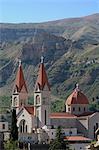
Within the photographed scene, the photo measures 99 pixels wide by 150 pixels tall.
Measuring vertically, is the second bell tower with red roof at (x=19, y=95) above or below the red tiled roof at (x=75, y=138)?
above

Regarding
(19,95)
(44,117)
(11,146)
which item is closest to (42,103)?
(44,117)

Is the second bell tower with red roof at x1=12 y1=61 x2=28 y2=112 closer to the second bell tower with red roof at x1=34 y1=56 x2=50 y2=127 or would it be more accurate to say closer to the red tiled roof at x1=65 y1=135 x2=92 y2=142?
the second bell tower with red roof at x1=34 y1=56 x2=50 y2=127

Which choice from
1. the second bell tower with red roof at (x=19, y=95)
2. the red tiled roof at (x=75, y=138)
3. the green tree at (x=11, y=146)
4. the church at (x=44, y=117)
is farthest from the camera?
the second bell tower with red roof at (x=19, y=95)

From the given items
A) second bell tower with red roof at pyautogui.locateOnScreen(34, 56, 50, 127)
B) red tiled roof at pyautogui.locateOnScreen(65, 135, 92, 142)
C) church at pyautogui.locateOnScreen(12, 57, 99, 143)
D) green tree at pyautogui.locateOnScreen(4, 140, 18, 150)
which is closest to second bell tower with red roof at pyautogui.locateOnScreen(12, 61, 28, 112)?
church at pyautogui.locateOnScreen(12, 57, 99, 143)

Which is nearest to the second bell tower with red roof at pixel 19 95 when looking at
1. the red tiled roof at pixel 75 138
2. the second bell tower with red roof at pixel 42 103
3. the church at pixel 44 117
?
the church at pixel 44 117

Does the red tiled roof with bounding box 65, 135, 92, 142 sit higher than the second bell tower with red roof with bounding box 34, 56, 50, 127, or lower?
lower

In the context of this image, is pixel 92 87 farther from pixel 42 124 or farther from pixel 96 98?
pixel 42 124

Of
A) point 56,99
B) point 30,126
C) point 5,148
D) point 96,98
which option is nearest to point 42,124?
point 30,126

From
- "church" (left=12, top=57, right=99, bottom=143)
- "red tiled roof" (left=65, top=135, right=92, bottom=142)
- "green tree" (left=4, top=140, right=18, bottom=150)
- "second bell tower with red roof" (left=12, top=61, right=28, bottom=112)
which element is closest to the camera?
"green tree" (left=4, top=140, right=18, bottom=150)

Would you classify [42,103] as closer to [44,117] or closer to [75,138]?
[44,117]

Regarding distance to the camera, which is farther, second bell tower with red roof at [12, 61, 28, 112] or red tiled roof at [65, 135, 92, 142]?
second bell tower with red roof at [12, 61, 28, 112]

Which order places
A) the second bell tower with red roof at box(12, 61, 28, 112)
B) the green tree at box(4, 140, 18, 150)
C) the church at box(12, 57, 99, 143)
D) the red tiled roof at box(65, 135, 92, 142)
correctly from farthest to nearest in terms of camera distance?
the second bell tower with red roof at box(12, 61, 28, 112)
the church at box(12, 57, 99, 143)
the red tiled roof at box(65, 135, 92, 142)
the green tree at box(4, 140, 18, 150)

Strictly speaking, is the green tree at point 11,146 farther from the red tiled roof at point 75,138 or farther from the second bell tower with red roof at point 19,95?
the second bell tower with red roof at point 19,95

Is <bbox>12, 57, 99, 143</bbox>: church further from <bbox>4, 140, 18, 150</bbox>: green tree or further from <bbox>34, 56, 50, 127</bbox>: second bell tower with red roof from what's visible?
<bbox>4, 140, 18, 150</bbox>: green tree
